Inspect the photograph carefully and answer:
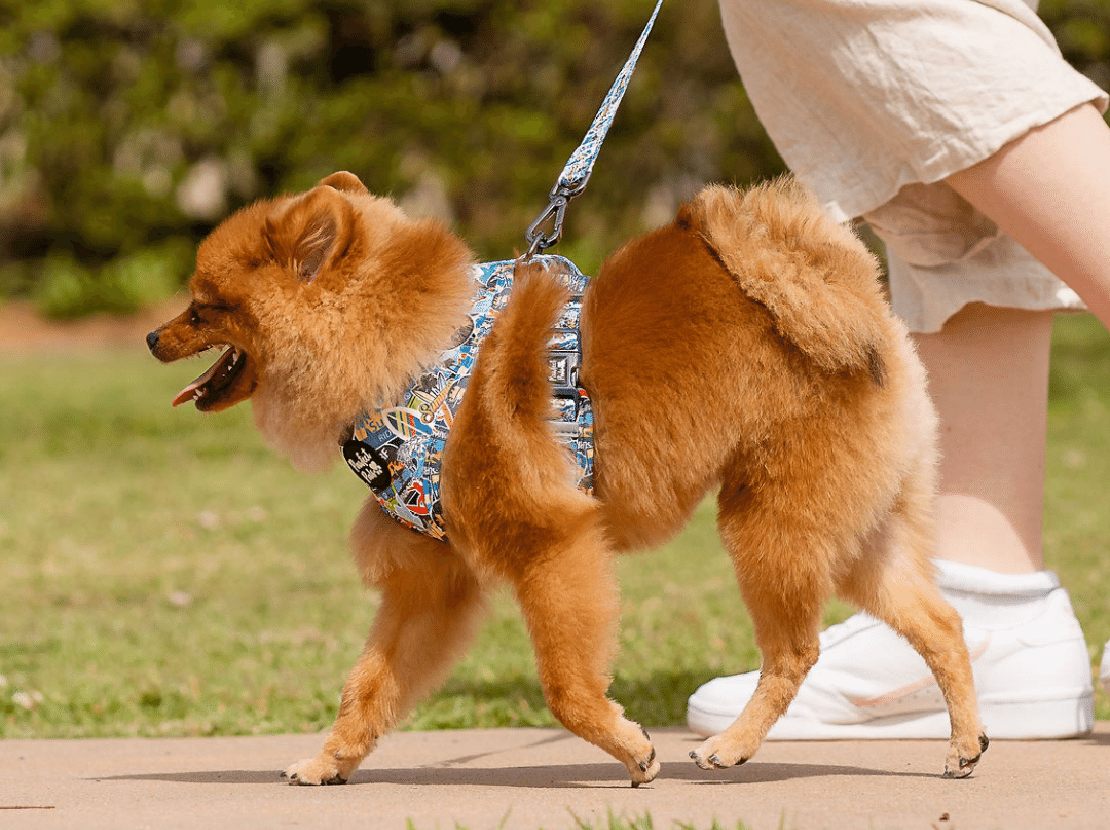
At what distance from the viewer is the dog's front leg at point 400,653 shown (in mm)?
3023

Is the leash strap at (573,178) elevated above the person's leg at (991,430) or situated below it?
above

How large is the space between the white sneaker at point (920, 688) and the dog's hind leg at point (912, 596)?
443mm

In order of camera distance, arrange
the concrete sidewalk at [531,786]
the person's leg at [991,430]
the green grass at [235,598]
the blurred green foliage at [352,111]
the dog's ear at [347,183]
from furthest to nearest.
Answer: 1. the blurred green foliage at [352,111]
2. the green grass at [235,598]
3. the person's leg at [991,430]
4. the dog's ear at [347,183]
5. the concrete sidewalk at [531,786]

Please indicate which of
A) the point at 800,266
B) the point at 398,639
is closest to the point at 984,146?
the point at 800,266

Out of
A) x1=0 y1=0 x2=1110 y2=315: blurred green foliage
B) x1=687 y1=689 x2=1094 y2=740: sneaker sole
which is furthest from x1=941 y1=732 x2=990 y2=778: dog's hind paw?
x1=0 y1=0 x2=1110 y2=315: blurred green foliage

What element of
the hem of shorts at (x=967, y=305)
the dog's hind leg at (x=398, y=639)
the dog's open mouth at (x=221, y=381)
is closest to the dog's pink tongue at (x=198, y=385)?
the dog's open mouth at (x=221, y=381)

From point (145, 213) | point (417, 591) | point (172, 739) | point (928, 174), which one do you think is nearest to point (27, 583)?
point (172, 739)

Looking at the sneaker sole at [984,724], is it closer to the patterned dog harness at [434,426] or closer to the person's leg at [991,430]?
the person's leg at [991,430]

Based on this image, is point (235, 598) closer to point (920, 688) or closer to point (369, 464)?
point (369, 464)

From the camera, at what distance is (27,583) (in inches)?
231

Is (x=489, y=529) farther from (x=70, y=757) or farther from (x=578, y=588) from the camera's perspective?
(x=70, y=757)

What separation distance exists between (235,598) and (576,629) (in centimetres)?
322

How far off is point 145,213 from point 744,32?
42.0 ft

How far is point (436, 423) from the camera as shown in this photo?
286cm
